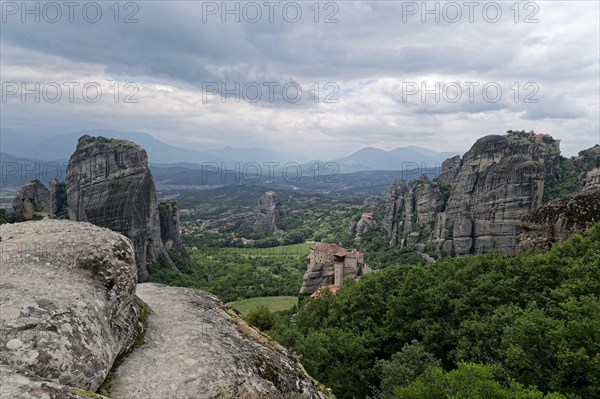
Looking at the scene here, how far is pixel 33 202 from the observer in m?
72.7

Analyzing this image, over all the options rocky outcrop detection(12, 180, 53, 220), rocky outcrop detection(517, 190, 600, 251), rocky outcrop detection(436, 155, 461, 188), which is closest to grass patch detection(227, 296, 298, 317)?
rocky outcrop detection(12, 180, 53, 220)

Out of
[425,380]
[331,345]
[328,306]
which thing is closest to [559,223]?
[328,306]

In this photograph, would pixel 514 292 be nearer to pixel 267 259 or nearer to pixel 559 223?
pixel 559 223

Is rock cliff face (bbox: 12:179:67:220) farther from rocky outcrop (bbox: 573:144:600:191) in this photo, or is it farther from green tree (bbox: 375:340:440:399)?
rocky outcrop (bbox: 573:144:600:191)

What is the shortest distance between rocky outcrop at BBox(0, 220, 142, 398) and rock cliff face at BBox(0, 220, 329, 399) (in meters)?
0.02

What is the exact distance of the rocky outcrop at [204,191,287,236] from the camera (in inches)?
6535

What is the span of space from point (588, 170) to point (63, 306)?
309 feet

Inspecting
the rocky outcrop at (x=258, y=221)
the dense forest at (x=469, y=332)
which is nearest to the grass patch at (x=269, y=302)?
the dense forest at (x=469, y=332)

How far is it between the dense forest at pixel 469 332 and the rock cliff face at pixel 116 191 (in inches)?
2051

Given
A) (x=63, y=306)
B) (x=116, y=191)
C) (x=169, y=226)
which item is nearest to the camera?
(x=63, y=306)

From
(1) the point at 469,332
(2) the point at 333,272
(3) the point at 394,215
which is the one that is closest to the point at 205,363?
(1) the point at 469,332

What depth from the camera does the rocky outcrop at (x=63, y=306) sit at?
260 inches

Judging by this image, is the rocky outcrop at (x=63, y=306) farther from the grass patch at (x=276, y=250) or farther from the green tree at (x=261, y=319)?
the grass patch at (x=276, y=250)

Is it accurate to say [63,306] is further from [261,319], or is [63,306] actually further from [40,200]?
[40,200]
